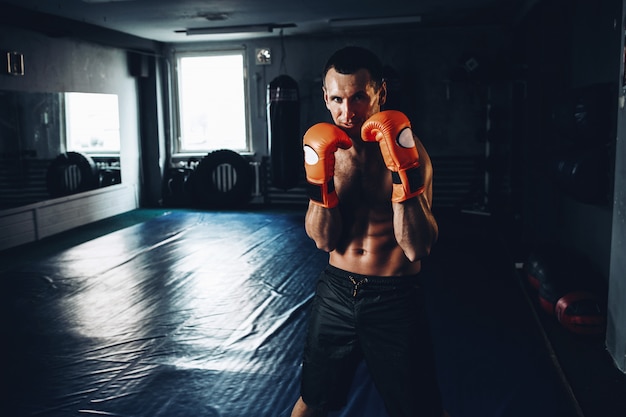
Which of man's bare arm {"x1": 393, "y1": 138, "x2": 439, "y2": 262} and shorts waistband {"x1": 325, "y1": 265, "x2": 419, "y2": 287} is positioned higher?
man's bare arm {"x1": 393, "y1": 138, "x2": 439, "y2": 262}

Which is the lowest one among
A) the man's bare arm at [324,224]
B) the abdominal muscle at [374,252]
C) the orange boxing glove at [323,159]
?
the abdominal muscle at [374,252]

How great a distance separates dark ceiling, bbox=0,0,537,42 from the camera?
5570 millimetres

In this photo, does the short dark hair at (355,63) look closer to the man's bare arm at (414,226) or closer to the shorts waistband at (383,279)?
the man's bare arm at (414,226)

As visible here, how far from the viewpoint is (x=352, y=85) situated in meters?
1.59

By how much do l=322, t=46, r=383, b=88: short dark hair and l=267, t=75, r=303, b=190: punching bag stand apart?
5416 mm

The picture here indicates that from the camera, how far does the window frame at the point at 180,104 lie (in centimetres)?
806

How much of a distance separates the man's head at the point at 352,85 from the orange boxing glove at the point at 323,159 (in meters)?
0.05

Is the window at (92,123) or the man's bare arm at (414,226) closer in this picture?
the man's bare arm at (414,226)

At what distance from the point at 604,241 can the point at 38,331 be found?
3.47m

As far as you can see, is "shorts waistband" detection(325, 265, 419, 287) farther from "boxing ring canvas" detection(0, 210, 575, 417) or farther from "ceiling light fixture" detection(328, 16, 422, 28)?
"ceiling light fixture" detection(328, 16, 422, 28)

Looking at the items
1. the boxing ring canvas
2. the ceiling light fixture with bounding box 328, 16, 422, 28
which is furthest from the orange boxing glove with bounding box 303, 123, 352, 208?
the ceiling light fixture with bounding box 328, 16, 422, 28

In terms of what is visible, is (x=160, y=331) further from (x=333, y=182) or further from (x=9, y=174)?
(x=9, y=174)

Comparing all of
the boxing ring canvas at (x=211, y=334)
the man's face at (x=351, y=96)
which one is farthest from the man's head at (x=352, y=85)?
the boxing ring canvas at (x=211, y=334)

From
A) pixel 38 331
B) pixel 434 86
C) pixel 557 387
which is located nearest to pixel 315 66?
pixel 434 86
